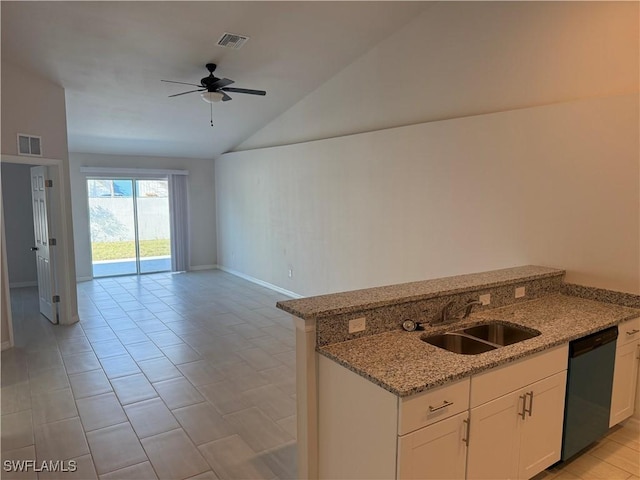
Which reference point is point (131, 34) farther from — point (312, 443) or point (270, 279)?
point (270, 279)

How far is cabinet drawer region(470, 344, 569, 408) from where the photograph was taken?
6.66 feet

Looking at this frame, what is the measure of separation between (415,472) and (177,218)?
8.21 metres

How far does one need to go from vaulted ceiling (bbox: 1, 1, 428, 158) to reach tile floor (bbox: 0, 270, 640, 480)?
2.98 metres

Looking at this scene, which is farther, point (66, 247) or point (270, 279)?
point (270, 279)

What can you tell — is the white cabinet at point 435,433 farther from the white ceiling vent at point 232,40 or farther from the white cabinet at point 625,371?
the white ceiling vent at point 232,40

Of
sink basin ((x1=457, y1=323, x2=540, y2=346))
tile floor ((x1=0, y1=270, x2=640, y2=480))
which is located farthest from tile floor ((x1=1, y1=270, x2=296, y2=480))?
sink basin ((x1=457, y1=323, x2=540, y2=346))

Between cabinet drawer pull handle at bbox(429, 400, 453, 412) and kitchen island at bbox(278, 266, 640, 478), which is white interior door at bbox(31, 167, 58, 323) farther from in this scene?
cabinet drawer pull handle at bbox(429, 400, 453, 412)

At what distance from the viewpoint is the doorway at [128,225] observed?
8555mm

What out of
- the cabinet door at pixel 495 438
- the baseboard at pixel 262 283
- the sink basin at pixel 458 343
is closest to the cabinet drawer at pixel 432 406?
the cabinet door at pixel 495 438

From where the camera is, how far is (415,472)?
6.01ft

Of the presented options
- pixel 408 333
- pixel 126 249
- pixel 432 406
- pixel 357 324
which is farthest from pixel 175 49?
pixel 126 249

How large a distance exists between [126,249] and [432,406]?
8.48 m

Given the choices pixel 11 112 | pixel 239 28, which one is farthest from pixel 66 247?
pixel 239 28

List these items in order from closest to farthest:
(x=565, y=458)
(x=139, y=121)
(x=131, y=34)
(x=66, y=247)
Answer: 1. (x=565, y=458)
2. (x=131, y=34)
3. (x=66, y=247)
4. (x=139, y=121)
